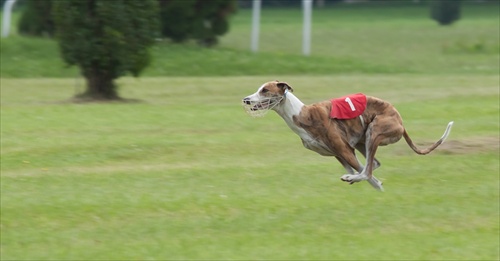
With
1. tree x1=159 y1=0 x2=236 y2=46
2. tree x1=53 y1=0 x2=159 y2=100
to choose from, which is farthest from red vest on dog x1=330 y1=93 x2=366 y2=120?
tree x1=159 y1=0 x2=236 y2=46

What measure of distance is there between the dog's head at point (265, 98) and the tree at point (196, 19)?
4031cm

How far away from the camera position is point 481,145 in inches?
840

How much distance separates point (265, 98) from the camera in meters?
5.12

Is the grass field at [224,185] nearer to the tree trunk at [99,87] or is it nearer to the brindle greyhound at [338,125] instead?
the tree trunk at [99,87]

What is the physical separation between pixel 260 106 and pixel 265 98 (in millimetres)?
72

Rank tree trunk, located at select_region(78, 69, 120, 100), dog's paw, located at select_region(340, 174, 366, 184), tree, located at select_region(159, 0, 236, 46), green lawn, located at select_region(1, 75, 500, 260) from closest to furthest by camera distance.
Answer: dog's paw, located at select_region(340, 174, 366, 184) → green lawn, located at select_region(1, 75, 500, 260) → tree trunk, located at select_region(78, 69, 120, 100) → tree, located at select_region(159, 0, 236, 46)

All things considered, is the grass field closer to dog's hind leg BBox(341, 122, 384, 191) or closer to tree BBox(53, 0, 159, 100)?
tree BBox(53, 0, 159, 100)

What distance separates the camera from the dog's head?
5.03 m

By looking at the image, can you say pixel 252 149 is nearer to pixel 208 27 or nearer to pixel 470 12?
pixel 208 27

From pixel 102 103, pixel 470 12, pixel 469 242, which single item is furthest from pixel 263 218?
pixel 470 12

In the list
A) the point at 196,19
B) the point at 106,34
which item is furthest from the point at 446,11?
the point at 106,34

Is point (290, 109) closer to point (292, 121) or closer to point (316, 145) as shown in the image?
point (292, 121)

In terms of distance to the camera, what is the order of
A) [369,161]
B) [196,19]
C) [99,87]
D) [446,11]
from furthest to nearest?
[446,11], [196,19], [99,87], [369,161]

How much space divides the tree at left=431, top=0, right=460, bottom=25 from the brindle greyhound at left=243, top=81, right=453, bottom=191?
2644 inches
